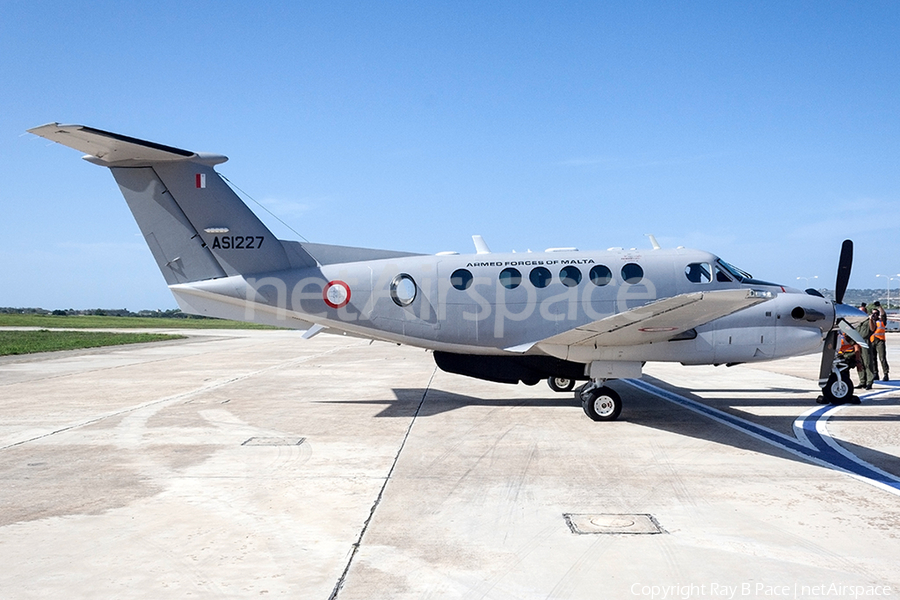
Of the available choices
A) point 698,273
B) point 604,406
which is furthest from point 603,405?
point 698,273

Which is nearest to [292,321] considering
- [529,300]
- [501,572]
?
[529,300]

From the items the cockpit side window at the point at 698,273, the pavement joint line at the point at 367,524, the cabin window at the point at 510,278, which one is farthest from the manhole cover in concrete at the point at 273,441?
the cockpit side window at the point at 698,273

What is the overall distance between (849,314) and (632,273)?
171 inches

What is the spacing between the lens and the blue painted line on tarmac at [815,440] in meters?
7.92

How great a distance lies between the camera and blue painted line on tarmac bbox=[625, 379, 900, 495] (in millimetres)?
7922

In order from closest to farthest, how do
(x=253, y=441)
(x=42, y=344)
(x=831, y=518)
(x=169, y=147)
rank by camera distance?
(x=831, y=518), (x=253, y=441), (x=169, y=147), (x=42, y=344)

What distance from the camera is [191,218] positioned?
12500 millimetres

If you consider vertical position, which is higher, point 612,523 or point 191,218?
point 191,218

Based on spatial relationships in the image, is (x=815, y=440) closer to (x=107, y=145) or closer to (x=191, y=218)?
(x=191, y=218)

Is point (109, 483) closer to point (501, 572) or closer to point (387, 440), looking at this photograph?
point (387, 440)

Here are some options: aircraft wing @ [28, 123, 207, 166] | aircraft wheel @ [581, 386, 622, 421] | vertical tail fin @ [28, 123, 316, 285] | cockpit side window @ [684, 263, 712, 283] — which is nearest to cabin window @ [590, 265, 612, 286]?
cockpit side window @ [684, 263, 712, 283]

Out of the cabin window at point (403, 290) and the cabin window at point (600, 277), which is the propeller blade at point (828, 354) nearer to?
the cabin window at point (600, 277)

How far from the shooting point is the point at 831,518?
6.25m

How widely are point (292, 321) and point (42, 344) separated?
92.7ft
